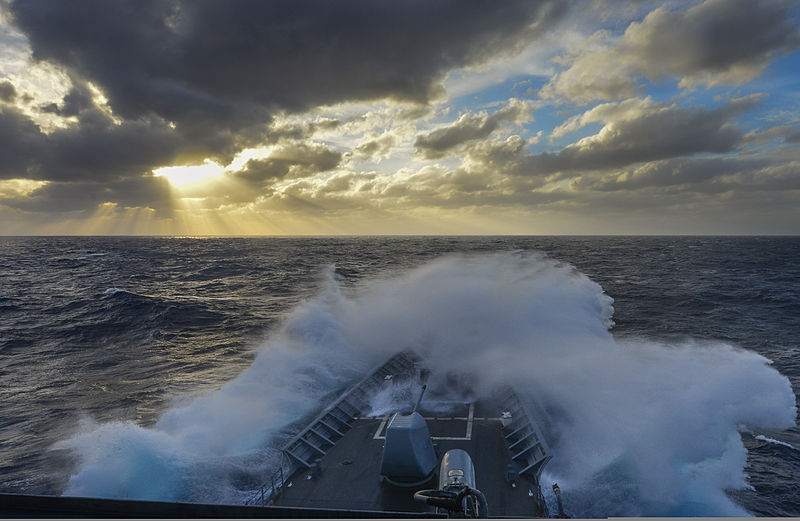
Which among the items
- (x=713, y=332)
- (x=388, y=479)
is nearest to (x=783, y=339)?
(x=713, y=332)

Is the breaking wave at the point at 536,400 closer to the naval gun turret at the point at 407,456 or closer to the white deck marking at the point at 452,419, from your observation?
the white deck marking at the point at 452,419

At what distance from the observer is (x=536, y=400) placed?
22312 mm

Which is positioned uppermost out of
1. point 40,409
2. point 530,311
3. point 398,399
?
point 530,311

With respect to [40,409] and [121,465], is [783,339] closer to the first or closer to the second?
[121,465]

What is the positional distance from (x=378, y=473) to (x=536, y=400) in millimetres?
10598

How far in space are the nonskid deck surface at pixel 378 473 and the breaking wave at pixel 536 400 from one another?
2.26 meters

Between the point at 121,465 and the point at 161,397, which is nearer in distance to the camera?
the point at 121,465

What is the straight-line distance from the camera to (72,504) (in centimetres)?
655

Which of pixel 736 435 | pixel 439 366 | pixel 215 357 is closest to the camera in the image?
pixel 736 435

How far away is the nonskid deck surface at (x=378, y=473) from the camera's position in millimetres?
14016

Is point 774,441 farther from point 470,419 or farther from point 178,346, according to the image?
point 178,346

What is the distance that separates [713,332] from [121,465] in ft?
160

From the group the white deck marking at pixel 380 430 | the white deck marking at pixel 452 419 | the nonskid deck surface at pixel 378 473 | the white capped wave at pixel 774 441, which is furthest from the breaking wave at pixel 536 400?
the white deck marking at pixel 380 430

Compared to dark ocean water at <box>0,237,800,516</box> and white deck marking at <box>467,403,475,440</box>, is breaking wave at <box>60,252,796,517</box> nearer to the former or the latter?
dark ocean water at <box>0,237,800,516</box>
